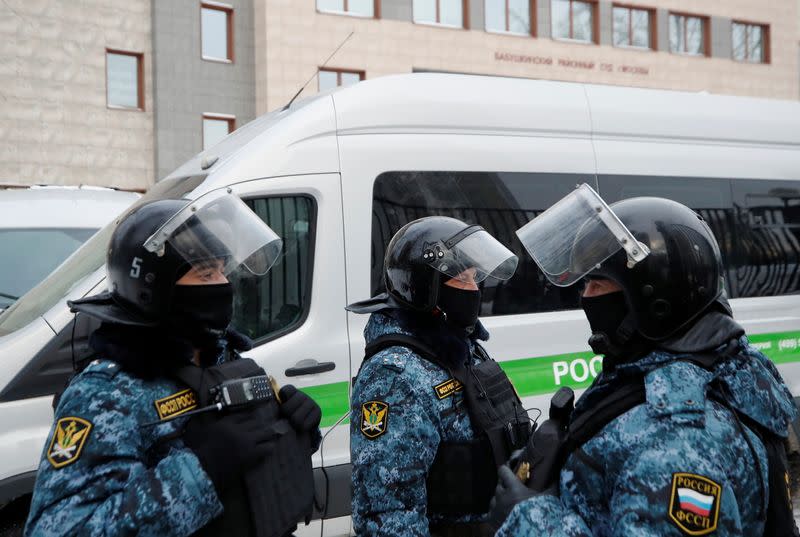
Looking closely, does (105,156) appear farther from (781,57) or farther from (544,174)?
(781,57)

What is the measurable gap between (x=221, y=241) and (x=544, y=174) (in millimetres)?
2985

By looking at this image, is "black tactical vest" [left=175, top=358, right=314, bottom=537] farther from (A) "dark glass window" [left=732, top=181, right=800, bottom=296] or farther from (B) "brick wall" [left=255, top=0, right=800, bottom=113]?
(B) "brick wall" [left=255, top=0, right=800, bottom=113]

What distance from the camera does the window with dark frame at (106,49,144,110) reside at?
2045cm

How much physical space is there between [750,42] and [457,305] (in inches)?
1160

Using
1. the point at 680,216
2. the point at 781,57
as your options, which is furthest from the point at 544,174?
the point at 781,57

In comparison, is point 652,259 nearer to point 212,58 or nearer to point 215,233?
point 215,233

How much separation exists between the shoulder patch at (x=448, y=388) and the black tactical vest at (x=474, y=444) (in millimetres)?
17

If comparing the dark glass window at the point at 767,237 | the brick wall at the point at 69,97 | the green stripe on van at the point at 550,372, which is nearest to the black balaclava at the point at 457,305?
the green stripe on van at the point at 550,372

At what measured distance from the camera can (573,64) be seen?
25.5 metres

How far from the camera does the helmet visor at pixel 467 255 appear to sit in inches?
112

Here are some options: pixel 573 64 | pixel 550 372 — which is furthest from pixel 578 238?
pixel 573 64

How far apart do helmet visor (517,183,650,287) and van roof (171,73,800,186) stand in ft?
7.27

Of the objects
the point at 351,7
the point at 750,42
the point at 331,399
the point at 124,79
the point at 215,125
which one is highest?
the point at 750,42

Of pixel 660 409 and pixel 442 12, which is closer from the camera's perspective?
pixel 660 409
